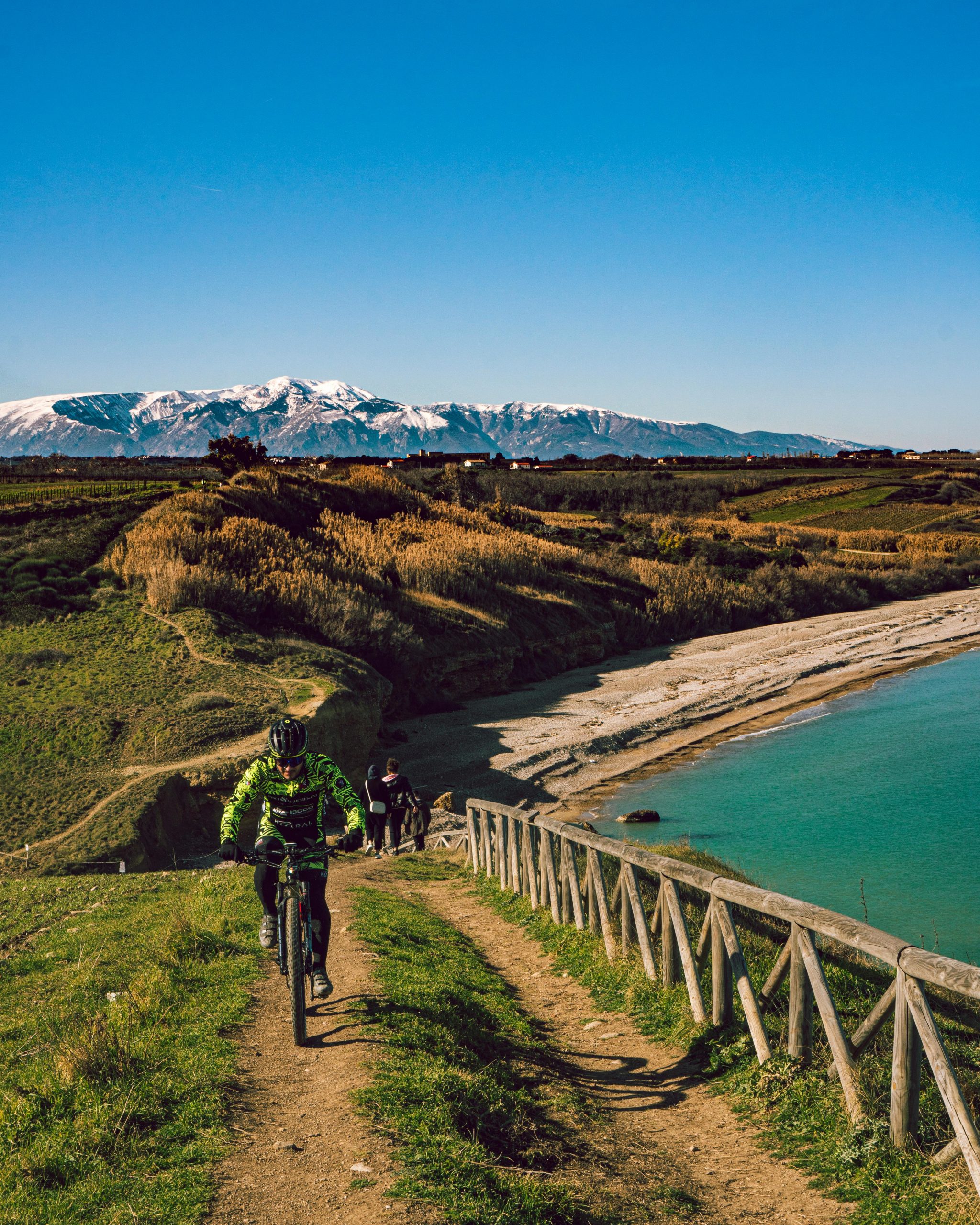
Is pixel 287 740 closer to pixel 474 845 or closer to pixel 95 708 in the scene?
pixel 474 845

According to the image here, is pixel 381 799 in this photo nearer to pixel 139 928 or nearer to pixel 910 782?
pixel 139 928

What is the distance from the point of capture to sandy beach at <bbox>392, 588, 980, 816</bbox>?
82.7 feet

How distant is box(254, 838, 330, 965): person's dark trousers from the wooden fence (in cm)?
277

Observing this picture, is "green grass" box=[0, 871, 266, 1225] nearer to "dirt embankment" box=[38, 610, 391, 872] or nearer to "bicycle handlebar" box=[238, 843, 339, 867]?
"bicycle handlebar" box=[238, 843, 339, 867]

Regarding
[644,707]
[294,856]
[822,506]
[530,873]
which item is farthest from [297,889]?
[822,506]

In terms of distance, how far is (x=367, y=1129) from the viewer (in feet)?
15.9

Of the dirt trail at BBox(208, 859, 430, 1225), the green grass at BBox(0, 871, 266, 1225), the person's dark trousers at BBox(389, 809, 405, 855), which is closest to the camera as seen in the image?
the dirt trail at BBox(208, 859, 430, 1225)

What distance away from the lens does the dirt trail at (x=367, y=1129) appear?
4316 mm

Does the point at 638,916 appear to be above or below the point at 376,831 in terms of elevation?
above

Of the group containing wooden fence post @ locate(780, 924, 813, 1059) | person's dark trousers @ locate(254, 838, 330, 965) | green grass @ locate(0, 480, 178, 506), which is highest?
green grass @ locate(0, 480, 178, 506)

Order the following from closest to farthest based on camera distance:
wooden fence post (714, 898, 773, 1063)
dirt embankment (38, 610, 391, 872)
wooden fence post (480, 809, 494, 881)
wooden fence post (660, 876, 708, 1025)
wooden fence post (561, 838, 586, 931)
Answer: wooden fence post (714, 898, 773, 1063) → wooden fence post (660, 876, 708, 1025) → wooden fence post (561, 838, 586, 931) → wooden fence post (480, 809, 494, 881) → dirt embankment (38, 610, 391, 872)

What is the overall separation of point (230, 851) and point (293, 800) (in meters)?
0.55

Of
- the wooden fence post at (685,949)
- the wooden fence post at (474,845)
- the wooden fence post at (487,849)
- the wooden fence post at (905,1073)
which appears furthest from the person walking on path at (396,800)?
the wooden fence post at (905,1073)

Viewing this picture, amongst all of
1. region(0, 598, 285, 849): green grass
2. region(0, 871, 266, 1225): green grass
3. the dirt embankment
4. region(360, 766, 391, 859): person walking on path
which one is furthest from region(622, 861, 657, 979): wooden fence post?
region(0, 598, 285, 849): green grass
